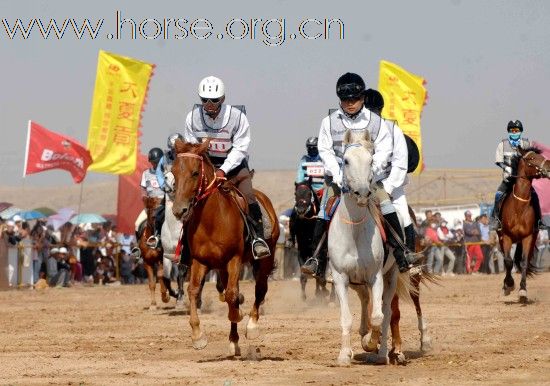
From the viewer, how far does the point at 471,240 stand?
142 ft

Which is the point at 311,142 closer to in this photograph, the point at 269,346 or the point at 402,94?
the point at 269,346

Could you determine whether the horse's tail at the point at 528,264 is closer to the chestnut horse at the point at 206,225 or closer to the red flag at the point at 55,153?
the chestnut horse at the point at 206,225

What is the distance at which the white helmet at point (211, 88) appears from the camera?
14.4m

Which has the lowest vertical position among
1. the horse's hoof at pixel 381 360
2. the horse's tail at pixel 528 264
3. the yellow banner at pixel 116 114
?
the horse's hoof at pixel 381 360

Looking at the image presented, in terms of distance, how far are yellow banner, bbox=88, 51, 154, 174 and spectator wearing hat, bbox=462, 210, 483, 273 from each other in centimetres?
1246

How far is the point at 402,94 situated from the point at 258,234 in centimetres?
3008

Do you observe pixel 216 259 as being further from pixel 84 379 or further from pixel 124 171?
pixel 124 171

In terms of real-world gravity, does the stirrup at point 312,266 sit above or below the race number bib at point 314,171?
below

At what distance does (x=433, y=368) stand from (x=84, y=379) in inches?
132

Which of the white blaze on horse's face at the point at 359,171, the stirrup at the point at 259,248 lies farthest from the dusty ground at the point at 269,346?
the white blaze on horse's face at the point at 359,171

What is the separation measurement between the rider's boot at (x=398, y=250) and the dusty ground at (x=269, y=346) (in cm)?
101

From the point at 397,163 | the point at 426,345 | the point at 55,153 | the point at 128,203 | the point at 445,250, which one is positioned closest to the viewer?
the point at 397,163

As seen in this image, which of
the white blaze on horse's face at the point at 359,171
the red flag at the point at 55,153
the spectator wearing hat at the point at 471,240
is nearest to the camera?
the white blaze on horse's face at the point at 359,171

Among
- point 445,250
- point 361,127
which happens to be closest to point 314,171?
point 361,127
